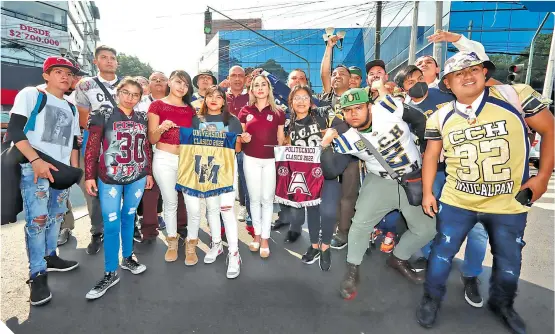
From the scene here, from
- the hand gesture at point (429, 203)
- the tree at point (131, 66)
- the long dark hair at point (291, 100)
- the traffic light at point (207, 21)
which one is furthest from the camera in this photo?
the tree at point (131, 66)

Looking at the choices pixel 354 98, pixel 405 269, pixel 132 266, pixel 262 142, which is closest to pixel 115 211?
pixel 132 266

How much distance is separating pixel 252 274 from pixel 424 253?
2202mm

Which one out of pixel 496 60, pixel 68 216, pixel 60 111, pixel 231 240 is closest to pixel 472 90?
pixel 231 240

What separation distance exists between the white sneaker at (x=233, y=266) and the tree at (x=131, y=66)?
62.7 meters

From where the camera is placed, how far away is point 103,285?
120 inches

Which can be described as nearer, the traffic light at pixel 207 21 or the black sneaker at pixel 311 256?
the black sneaker at pixel 311 256

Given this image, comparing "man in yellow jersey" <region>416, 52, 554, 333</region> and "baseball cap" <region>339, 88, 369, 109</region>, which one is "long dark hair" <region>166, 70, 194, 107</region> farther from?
"man in yellow jersey" <region>416, 52, 554, 333</region>

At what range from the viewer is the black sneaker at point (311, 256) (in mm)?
3812

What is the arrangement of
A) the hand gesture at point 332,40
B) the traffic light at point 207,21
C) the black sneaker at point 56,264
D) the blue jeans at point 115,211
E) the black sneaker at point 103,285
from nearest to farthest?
1. the black sneaker at point 103,285
2. the blue jeans at point 115,211
3. the black sneaker at point 56,264
4. the hand gesture at point 332,40
5. the traffic light at point 207,21

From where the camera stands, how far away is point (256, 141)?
3.72 m

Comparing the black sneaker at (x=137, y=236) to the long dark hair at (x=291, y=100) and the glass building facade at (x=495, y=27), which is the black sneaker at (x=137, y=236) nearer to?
the long dark hair at (x=291, y=100)

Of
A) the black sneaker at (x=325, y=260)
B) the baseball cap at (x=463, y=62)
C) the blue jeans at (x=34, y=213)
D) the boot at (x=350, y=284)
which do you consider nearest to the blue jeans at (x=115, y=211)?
the blue jeans at (x=34, y=213)

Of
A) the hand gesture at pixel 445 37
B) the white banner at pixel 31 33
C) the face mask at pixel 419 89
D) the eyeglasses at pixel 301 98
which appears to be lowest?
the eyeglasses at pixel 301 98

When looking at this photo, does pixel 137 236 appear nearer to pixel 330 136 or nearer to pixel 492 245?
pixel 330 136
